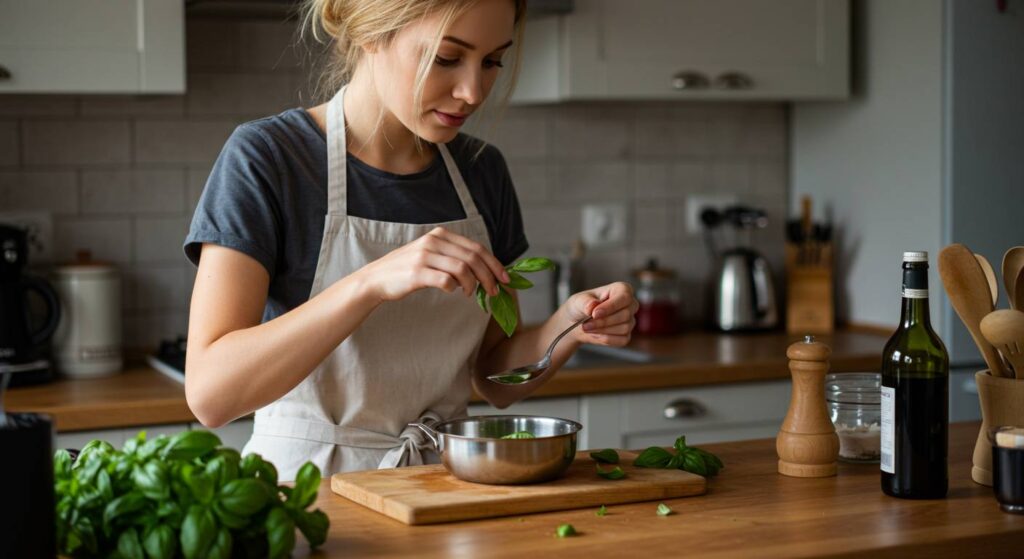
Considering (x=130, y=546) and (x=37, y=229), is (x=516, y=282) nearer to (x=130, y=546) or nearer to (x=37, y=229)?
(x=130, y=546)

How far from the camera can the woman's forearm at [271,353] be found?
1463 millimetres

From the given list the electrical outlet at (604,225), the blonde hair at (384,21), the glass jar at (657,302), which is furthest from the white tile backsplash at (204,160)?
the blonde hair at (384,21)

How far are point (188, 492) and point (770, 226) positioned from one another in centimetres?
272

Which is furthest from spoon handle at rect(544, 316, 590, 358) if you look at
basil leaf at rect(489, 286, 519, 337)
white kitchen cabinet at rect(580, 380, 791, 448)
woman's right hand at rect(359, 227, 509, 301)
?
white kitchen cabinet at rect(580, 380, 791, 448)

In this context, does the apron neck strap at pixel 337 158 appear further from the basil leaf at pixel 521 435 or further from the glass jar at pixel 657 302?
the glass jar at pixel 657 302

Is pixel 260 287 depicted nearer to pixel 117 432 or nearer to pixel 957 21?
pixel 117 432

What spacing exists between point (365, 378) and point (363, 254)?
18 cm

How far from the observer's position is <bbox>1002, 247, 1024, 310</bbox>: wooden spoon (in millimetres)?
1546

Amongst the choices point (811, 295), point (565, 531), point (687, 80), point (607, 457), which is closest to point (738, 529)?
point (565, 531)

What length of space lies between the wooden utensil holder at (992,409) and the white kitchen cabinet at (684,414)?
4.05ft

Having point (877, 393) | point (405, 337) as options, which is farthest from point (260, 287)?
point (877, 393)

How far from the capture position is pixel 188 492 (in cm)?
113

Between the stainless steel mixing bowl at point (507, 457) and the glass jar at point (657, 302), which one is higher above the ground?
the glass jar at point (657, 302)

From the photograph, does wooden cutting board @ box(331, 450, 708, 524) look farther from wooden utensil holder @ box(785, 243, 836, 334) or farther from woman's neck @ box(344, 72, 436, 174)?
wooden utensil holder @ box(785, 243, 836, 334)
